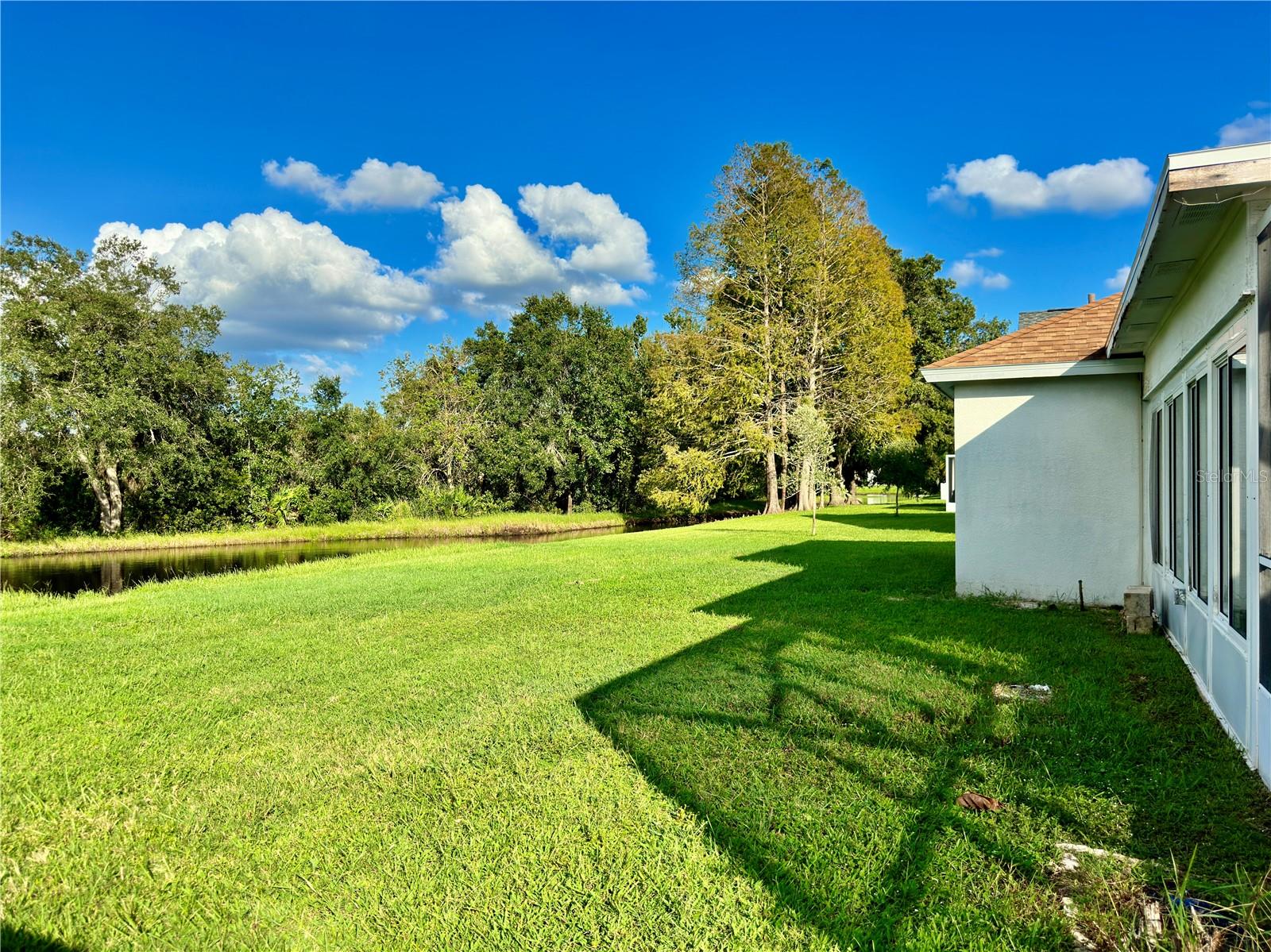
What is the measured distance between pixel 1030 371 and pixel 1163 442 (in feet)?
5.39

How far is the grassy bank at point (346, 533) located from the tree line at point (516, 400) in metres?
1.11

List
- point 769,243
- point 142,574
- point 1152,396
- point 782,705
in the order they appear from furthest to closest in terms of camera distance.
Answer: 1. point 769,243
2. point 142,574
3. point 1152,396
4. point 782,705

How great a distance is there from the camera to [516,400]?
32.8 meters

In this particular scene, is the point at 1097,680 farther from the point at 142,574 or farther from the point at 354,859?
the point at 142,574

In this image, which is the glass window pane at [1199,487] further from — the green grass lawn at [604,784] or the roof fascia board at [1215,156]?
the roof fascia board at [1215,156]

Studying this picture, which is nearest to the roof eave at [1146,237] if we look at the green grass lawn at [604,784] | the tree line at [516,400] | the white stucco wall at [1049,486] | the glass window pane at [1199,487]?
the glass window pane at [1199,487]

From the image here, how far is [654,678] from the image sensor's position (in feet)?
16.5

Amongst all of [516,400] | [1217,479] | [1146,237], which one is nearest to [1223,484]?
[1217,479]

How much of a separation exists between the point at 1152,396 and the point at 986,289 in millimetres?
35316

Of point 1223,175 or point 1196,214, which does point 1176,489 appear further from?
point 1223,175

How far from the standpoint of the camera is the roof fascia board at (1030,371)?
704 centimetres

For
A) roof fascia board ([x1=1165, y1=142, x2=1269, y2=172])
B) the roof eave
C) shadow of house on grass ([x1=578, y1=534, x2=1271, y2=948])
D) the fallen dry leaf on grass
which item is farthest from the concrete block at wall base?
roof fascia board ([x1=1165, y1=142, x2=1269, y2=172])

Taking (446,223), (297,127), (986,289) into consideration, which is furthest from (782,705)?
(986,289)

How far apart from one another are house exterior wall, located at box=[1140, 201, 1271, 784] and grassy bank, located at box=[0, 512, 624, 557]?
23640 mm
